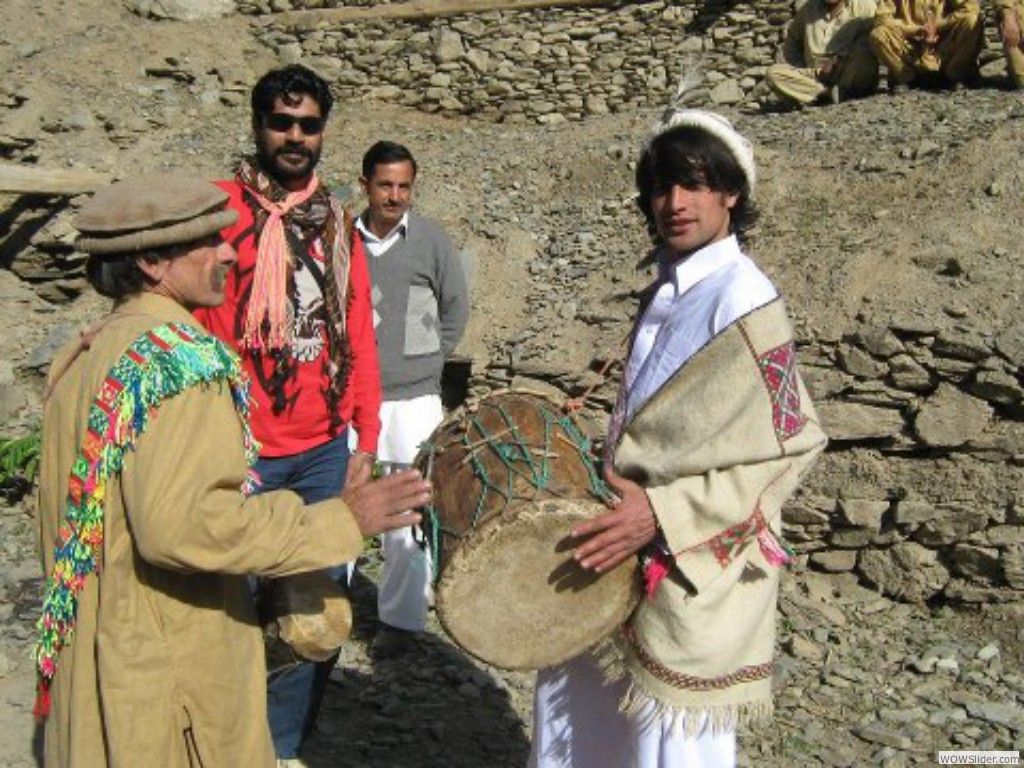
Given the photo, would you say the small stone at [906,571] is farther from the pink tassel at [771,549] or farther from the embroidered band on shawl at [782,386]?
the embroidered band on shawl at [782,386]

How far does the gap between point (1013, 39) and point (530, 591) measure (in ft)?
24.6

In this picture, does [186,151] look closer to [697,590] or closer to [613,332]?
[613,332]

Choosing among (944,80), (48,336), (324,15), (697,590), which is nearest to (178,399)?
(697,590)

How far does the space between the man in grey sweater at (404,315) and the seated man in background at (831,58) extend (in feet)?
18.3

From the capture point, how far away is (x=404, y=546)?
4.53 meters

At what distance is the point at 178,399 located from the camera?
205cm

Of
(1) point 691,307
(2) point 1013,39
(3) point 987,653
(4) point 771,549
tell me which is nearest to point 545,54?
(2) point 1013,39

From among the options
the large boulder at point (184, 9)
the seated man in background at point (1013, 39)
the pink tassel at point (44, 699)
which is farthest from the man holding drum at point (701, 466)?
the large boulder at point (184, 9)

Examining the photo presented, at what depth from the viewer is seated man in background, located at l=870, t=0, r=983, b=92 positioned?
843cm

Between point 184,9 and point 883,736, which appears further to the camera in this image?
point 184,9

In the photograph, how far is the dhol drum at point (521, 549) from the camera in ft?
8.27

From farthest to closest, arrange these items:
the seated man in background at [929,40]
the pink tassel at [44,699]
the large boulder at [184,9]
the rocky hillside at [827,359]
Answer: the large boulder at [184,9]
the seated man in background at [929,40]
the rocky hillside at [827,359]
the pink tassel at [44,699]

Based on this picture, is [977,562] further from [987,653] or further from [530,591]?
[530,591]

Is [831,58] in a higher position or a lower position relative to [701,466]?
higher
